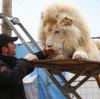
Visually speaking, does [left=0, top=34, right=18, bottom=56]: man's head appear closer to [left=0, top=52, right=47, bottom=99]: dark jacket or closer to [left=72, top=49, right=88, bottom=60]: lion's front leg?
[left=0, top=52, right=47, bottom=99]: dark jacket

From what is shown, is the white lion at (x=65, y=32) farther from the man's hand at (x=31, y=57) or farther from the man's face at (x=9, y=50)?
the man's face at (x=9, y=50)

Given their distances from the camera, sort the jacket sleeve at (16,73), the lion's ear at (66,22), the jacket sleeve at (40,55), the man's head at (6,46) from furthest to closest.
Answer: the lion's ear at (66,22)
the jacket sleeve at (40,55)
the man's head at (6,46)
the jacket sleeve at (16,73)

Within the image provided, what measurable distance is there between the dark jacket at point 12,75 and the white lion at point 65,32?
75cm

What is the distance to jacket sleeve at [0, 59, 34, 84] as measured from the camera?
10.6 ft

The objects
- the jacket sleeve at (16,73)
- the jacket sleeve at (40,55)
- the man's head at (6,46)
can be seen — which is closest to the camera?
the jacket sleeve at (16,73)

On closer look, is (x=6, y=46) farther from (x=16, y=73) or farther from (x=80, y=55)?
(x=80, y=55)

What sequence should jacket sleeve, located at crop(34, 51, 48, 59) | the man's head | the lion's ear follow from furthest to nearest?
the lion's ear → jacket sleeve, located at crop(34, 51, 48, 59) → the man's head

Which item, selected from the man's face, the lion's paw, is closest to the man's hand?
the man's face

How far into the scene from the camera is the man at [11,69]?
324cm

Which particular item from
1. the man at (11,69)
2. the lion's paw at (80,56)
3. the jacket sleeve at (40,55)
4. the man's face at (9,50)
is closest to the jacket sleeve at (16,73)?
the man at (11,69)

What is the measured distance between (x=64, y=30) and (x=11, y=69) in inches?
40.8

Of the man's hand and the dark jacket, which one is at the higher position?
the man's hand

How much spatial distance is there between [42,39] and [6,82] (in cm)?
124

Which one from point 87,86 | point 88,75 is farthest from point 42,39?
point 87,86
